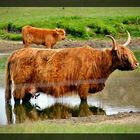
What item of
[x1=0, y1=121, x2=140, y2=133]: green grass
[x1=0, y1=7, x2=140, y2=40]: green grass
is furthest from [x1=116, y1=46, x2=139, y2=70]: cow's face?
[x1=0, y1=121, x2=140, y2=133]: green grass

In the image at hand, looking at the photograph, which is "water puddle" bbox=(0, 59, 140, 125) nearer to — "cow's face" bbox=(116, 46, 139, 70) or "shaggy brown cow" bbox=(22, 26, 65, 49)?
"cow's face" bbox=(116, 46, 139, 70)

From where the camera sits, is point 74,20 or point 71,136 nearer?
point 71,136

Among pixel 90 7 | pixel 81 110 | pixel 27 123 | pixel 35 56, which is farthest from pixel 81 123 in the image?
pixel 90 7

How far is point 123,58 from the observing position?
2893mm

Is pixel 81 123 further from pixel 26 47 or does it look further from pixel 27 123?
pixel 26 47

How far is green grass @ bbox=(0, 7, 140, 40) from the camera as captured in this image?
2938 mm

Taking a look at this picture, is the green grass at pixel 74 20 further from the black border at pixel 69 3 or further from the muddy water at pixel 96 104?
the muddy water at pixel 96 104

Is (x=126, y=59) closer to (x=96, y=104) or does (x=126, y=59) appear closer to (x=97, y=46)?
(x=97, y=46)

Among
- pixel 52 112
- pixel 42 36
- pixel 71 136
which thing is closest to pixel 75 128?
pixel 71 136

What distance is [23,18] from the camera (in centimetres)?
295

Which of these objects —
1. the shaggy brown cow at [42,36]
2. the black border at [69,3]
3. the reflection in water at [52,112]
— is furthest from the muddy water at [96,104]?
the black border at [69,3]

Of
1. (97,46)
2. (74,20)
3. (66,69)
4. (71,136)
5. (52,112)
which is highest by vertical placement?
(74,20)

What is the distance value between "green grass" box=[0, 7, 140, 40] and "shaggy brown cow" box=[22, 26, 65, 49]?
0.03 metres

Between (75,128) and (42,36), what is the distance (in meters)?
0.64
